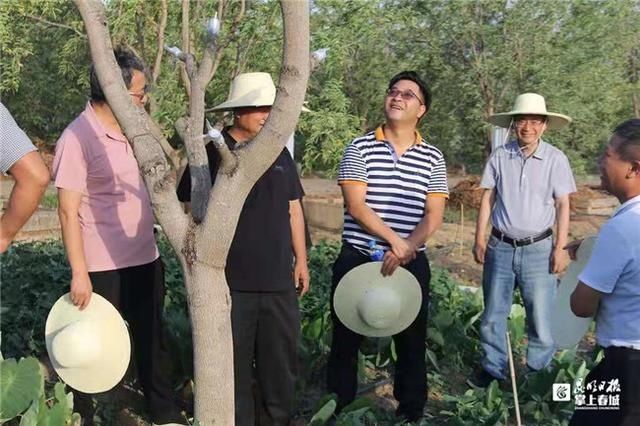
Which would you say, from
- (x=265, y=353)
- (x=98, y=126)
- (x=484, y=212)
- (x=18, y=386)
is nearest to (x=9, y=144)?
(x=98, y=126)

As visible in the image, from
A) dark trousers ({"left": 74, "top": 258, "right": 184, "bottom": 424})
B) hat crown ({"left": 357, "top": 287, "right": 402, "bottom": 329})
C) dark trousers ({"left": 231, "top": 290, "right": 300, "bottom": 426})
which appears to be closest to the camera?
dark trousers ({"left": 231, "top": 290, "right": 300, "bottom": 426})

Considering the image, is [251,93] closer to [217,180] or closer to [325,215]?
[217,180]

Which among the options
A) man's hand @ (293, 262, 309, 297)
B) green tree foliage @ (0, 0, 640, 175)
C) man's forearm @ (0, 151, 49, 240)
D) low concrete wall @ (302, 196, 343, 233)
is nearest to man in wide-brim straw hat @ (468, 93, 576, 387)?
man's hand @ (293, 262, 309, 297)

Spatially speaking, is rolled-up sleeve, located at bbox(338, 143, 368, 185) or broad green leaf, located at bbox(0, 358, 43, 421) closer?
broad green leaf, located at bbox(0, 358, 43, 421)

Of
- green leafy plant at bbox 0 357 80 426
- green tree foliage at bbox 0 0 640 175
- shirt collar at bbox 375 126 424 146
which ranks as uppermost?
green tree foliage at bbox 0 0 640 175

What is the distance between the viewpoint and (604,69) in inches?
510

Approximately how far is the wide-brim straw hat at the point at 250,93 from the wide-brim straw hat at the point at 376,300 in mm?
892

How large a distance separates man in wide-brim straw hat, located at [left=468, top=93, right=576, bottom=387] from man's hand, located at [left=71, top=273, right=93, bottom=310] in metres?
2.29

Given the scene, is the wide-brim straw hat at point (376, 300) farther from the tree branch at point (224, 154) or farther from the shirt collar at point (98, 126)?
the tree branch at point (224, 154)

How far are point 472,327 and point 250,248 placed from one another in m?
2.28

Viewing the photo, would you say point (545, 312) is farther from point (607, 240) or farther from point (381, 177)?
point (607, 240)

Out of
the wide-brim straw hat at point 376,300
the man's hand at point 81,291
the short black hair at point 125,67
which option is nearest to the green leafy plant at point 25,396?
the man's hand at point 81,291

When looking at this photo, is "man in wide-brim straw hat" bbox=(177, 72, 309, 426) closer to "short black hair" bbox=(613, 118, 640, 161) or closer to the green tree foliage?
"short black hair" bbox=(613, 118, 640, 161)

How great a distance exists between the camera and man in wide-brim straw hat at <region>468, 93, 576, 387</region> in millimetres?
4137
